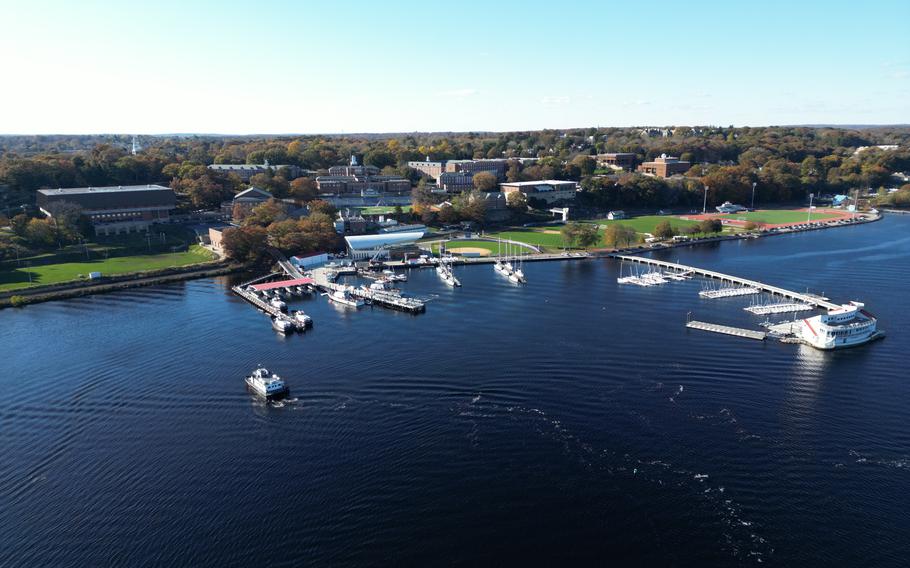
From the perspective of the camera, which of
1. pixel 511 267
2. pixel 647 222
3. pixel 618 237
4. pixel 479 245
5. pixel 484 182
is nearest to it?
pixel 511 267

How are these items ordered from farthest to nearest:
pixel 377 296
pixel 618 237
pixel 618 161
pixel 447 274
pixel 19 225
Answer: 1. pixel 618 161
2. pixel 618 237
3. pixel 19 225
4. pixel 447 274
5. pixel 377 296

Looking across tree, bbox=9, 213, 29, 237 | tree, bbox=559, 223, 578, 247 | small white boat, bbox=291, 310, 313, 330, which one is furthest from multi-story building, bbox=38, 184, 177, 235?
tree, bbox=559, 223, 578, 247

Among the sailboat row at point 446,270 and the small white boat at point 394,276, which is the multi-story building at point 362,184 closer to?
the sailboat row at point 446,270

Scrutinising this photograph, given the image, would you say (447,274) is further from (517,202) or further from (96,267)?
(517,202)

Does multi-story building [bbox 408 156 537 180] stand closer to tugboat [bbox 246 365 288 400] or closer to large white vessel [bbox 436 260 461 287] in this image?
large white vessel [bbox 436 260 461 287]

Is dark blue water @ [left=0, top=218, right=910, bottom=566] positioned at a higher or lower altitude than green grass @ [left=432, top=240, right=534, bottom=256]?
lower

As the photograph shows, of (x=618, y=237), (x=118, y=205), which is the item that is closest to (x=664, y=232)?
(x=618, y=237)

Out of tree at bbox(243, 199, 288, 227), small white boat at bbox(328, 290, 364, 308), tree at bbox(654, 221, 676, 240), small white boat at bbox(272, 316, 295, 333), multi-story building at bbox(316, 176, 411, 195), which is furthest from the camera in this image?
multi-story building at bbox(316, 176, 411, 195)

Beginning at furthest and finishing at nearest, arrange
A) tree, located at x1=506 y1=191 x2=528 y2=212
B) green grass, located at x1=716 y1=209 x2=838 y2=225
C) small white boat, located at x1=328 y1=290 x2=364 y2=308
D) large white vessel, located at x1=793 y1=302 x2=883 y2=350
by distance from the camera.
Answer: green grass, located at x1=716 y1=209 x2=838 y2=225 → tree, located at x1=506 y1=191 x2=528 y2=212 → small white boat, located at x1=328 y1=290 x2=364 y2=308 → large white vessel, located at x1=793 y1=302 x2=883 y2=350
